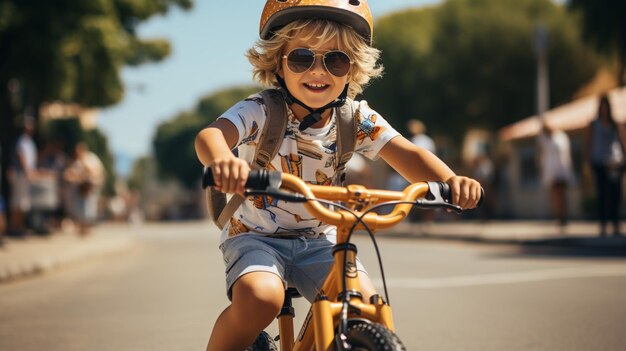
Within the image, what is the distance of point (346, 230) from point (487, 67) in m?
→ 34.7

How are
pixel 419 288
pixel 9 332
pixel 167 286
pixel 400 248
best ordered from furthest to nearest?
1. pixel 400 248
2. pixel 167 286
3. pixel 419 288
4. pixel 9 332

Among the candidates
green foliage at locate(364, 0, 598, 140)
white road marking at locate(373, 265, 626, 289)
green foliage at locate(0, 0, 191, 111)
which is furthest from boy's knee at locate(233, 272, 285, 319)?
green foliage at locate(364, 0, 598, 140)

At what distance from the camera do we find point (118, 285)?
9.16 metres

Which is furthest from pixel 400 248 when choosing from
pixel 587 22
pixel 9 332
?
pixel 587 22

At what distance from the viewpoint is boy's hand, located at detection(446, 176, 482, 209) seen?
299cm

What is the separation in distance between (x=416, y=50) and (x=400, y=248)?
2982 cm

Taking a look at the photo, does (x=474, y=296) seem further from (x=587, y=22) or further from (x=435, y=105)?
(x=435, y=105)

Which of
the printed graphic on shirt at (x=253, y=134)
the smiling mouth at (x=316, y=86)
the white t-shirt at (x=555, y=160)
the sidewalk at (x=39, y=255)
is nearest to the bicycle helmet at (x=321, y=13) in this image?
the smiling mouth at (x=316, y=86)

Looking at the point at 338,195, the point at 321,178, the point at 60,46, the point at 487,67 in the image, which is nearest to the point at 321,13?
the point at 321,178

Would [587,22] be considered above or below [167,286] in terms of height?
above

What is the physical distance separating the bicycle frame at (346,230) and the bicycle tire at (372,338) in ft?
0.24

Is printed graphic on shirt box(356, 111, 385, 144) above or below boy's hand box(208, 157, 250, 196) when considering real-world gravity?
above

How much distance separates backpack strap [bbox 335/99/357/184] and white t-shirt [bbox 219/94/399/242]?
0.11 ft

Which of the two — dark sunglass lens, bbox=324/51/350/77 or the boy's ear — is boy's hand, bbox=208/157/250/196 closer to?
dark sunglass lens, bbox=324/51/350/77
